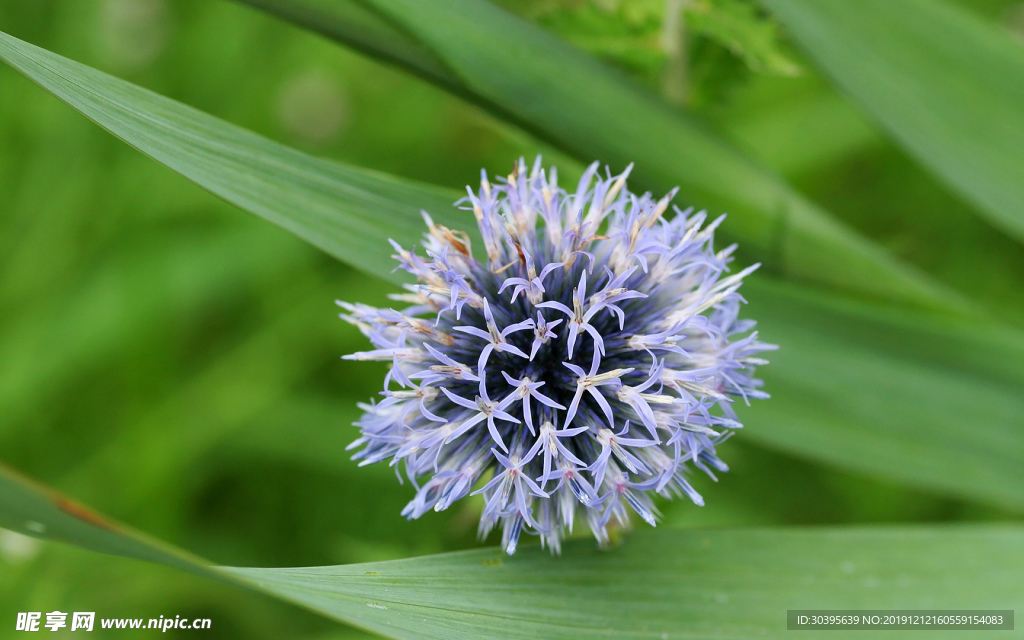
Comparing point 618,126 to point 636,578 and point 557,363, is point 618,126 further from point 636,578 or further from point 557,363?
point 636,578

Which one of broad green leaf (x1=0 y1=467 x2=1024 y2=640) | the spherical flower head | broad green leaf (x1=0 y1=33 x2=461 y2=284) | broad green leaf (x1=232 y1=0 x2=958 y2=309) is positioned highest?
broad green leaf (x1=232 y1=0 x2=958 y2=309)

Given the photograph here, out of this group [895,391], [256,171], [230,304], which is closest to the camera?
[256,171]

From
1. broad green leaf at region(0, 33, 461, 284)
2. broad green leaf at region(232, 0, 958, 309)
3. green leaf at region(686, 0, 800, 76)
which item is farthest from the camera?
green leaf at region(686, 0, 800, 76)

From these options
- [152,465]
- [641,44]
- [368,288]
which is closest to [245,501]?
[152,465]

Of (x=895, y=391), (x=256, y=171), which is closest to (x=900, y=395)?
(x=895, y=391)

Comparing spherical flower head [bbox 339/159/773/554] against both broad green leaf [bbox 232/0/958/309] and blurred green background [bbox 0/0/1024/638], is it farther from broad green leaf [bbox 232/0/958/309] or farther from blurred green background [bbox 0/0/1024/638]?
blurred green background [bbox 0/0/1024/638]

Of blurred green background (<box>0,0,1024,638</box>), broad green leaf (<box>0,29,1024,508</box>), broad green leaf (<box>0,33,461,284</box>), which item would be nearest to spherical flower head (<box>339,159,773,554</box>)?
broad green leaf (<box>0,33,461,284</box>)

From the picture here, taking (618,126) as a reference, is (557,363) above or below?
below
